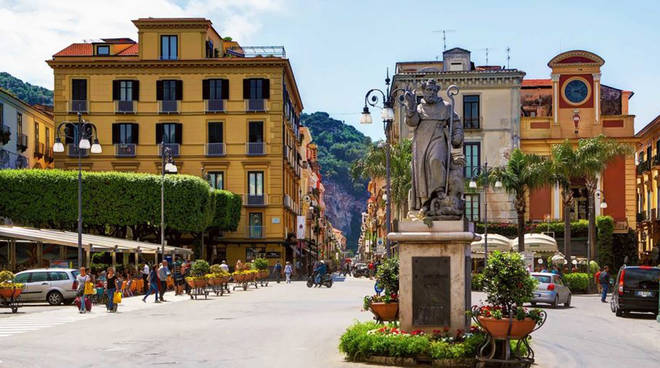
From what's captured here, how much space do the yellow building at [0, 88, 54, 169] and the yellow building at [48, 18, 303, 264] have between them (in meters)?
2.17

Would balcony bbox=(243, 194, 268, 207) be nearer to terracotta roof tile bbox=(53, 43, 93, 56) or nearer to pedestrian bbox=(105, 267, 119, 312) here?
terracotta roof tile bbox=(53, 43, 93, 56)

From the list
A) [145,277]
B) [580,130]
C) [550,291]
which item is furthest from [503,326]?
[580,130]

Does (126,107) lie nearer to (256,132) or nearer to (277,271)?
(256,132)

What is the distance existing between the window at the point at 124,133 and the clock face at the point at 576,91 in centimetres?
3254

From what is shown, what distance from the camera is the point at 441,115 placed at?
50.2 feet

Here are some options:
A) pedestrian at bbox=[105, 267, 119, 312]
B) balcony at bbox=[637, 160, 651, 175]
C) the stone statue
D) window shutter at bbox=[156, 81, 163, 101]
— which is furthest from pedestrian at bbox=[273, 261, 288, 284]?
the stone statue

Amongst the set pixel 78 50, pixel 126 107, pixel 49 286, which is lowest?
pixel 49 286

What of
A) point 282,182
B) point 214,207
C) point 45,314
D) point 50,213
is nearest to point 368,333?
point 45,314

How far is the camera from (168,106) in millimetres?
69688

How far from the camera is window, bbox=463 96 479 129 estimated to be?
6300cm

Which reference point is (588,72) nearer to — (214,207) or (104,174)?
(214,207)

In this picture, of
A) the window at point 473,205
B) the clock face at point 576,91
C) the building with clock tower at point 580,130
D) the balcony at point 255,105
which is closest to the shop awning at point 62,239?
the balcony at point 255,105

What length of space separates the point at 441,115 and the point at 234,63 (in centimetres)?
5528

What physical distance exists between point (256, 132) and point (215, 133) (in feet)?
10.5
